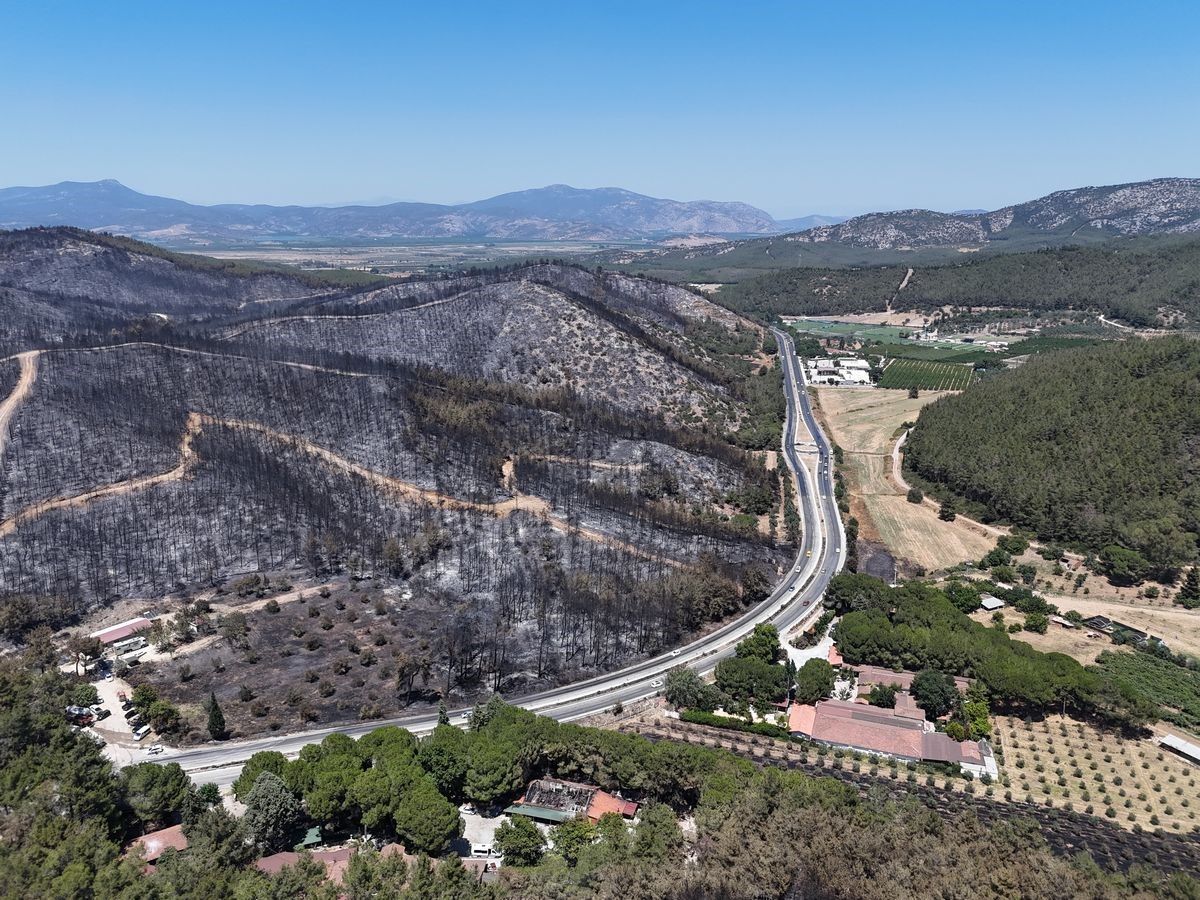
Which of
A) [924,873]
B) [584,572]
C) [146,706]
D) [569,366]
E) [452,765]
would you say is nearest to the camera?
[924,873]

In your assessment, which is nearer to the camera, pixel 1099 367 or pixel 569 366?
pixel 1099 367

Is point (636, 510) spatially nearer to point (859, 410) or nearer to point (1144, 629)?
point (1144, 629)

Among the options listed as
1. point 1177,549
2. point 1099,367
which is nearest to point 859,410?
point 1099,367

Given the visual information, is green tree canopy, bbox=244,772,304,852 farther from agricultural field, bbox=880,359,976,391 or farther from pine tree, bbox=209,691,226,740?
agricultural field, bbox=880,359,976,391

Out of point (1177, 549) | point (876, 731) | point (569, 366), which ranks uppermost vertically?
point (569, 366)

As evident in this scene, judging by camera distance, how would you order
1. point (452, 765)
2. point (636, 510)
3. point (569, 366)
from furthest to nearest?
point (569, 366)
point (636, 510)
point (452, 765)

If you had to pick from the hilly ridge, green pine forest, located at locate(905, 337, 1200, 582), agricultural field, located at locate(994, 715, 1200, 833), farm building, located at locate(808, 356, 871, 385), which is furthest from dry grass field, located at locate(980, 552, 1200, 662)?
farm building, located at locate(808, 356, 871, 385)

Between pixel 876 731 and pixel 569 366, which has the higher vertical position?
pixel 569 366
